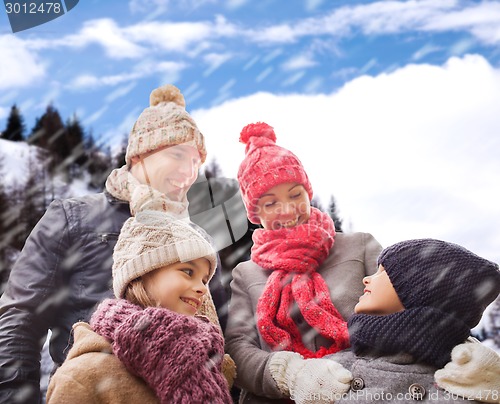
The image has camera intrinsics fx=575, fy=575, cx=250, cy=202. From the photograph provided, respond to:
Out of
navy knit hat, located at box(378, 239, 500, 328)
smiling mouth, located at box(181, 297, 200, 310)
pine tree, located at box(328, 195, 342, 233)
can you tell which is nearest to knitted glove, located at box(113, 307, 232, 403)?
smiling mouth, located at box(181, 297, 200, 310)

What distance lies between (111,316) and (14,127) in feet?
3.86

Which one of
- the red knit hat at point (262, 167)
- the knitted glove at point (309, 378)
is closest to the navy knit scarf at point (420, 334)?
the knitted glove at point (309, 378)

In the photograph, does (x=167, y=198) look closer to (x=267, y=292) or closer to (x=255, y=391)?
(x=267, y=292)

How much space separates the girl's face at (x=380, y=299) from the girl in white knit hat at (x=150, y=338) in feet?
1.11

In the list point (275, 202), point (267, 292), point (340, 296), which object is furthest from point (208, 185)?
point (340, 296)

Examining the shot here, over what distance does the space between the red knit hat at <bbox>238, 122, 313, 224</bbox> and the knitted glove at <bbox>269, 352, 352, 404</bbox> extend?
44 centimetres

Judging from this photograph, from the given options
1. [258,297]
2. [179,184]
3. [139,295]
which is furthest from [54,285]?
[258,297]

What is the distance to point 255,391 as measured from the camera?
1.37m

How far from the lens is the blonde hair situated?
4.09 feet

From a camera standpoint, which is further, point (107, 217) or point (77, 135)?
point (77, 135)

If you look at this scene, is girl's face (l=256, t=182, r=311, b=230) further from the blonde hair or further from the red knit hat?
the blonde hair

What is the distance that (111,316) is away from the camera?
3.86 ft

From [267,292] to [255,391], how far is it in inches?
9.4

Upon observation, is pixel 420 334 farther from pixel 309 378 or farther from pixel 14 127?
pixel 14 127
